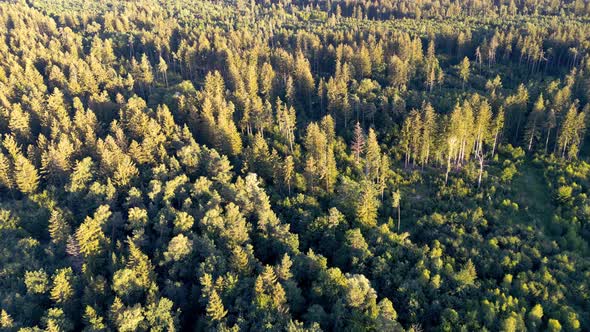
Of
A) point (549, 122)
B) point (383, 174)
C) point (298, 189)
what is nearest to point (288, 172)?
point (298, 189)

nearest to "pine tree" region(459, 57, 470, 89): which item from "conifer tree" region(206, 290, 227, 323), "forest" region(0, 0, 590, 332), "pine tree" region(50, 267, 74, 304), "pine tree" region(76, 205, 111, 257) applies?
"forest" region(0, 0, 590, 332)

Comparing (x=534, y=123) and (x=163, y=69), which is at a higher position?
(x=163, y=69)

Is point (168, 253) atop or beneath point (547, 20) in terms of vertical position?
beneath

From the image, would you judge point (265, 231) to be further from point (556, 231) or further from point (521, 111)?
point (521, 111)

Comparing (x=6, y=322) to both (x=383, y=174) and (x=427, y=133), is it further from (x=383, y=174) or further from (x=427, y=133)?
(x=427, y=133)

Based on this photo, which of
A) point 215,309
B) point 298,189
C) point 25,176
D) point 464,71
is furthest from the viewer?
point 464,71

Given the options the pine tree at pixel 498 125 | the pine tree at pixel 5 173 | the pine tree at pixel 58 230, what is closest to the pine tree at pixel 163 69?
the pine tree at pixel 5 173

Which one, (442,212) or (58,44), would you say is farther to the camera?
(58,44)

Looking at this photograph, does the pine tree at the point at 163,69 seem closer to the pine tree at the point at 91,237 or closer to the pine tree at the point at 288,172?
the pine tree at the point at 288,172

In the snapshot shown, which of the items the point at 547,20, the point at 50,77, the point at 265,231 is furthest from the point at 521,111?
the point at 50,77
